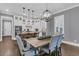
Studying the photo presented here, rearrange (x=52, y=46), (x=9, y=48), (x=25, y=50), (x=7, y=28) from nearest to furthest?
(x=7, y=28) → (x=9, y=48) → (x=25, y=50) → (x=52, y=46)

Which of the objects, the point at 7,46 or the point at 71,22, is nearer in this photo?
the point at 7,46

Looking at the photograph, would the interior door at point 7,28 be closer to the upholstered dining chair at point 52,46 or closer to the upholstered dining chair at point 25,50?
the upholstered dining chair at point 25,50

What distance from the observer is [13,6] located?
5.12 ft

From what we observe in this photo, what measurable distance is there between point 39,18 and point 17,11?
46 cm

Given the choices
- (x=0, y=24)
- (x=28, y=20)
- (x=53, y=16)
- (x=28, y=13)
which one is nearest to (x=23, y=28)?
(x=28, y=20)

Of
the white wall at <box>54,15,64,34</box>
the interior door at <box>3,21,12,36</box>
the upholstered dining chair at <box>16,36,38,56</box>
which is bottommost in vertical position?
the upholstered dining chair at <box>16,36,38,56</box>

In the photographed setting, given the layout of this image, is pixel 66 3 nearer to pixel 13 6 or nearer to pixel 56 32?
pixel 56 32

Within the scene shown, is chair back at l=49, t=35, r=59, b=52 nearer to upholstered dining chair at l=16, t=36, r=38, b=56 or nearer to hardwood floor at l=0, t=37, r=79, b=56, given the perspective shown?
hardwood floor at l=0, t=37, r=79, b=56

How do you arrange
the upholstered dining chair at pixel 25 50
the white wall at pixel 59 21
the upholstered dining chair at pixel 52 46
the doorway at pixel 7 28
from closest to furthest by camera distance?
the doorway at pixel 7 28 < the upholstered dining chair at pixel 25 50 < the white wall at pixel 59 21 < the upholstered dining chair at pixel 52 46

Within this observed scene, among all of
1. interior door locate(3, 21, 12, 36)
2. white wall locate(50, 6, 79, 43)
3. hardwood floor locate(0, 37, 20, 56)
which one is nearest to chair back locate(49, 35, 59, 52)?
white wall locate(50, 6, 79, 43)

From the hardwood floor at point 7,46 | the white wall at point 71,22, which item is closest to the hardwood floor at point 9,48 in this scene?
the hardwood floor at point 7,46

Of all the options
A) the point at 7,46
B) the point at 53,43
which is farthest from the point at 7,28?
the point at 53,43

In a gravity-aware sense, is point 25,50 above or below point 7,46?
below

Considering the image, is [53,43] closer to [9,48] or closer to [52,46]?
[52,46]
